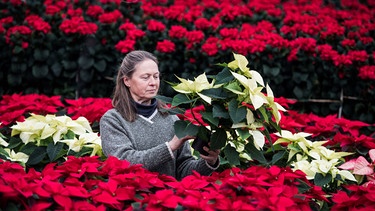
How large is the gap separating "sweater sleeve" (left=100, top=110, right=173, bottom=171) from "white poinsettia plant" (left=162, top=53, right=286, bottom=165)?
232mm

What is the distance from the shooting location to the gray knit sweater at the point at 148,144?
3.04m

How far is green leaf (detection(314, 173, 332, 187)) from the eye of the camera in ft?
10.4

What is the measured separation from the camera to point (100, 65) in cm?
610

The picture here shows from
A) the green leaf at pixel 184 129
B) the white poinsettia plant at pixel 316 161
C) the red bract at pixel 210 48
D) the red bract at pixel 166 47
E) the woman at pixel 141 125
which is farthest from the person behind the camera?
the red bract at pixel 166 47

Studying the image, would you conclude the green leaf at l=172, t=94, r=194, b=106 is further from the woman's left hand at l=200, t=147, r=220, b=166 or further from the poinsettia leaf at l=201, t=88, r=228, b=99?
the woman's left hand at l=200, t=147, r=220, b=166

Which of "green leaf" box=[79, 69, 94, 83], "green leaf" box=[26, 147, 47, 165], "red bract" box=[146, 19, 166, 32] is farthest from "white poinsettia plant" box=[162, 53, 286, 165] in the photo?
"green leaf" box=[79, 69, 94, 83]

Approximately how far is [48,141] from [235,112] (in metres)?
1.45

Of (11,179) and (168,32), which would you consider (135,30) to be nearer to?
(168,32)

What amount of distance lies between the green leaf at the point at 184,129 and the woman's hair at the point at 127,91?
441mm

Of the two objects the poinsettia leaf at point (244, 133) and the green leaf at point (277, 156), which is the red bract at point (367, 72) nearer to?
the green leaf at point (277, 156)

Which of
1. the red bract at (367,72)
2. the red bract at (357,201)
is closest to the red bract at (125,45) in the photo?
the red bract at (367,72)

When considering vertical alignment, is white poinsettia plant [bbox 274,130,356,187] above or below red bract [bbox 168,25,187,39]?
below

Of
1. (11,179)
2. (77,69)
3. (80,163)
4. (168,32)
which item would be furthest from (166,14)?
(11,179)

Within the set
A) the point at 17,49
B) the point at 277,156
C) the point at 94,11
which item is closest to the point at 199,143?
the point at 277,156
